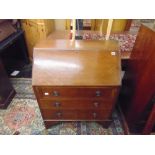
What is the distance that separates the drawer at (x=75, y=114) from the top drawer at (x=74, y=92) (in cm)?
24

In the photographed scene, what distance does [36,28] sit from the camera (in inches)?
93.3

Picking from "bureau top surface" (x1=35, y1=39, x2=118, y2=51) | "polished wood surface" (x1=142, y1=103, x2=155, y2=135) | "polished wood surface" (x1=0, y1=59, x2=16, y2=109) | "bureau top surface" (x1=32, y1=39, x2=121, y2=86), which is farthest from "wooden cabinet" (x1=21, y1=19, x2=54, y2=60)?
"polished wood surface" (x1=142, y1=103, x2=155, y2=135)

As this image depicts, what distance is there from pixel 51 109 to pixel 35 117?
48 cm

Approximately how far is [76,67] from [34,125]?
38.0 inches

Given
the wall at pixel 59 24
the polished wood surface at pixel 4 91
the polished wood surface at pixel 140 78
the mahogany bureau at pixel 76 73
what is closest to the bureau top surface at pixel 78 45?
the mahogany bureau at pixel 76 73

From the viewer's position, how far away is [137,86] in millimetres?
1219

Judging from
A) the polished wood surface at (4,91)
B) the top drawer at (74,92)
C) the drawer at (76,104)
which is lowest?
the polished wood surface at (4,91)

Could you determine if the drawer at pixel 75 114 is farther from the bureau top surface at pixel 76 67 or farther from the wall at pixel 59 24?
the wall at pixel 59 24

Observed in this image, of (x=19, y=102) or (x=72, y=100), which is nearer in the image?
(x=72, y=100)

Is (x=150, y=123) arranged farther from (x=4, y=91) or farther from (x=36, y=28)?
(x=36, y=28)

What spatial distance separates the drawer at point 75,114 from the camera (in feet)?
4.50

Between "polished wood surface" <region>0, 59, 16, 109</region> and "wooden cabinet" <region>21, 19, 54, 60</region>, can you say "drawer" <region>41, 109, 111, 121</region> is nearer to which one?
"polished wood surface" <region>0, 59, 16, 109</region>

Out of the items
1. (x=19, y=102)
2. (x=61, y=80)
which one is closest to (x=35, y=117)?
(x=19, y=102)
